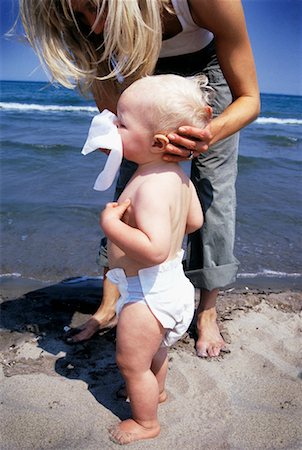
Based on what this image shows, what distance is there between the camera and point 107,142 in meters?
1.96

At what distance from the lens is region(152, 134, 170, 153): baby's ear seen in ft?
6.42

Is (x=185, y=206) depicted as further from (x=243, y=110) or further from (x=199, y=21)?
(x=199, y=21)

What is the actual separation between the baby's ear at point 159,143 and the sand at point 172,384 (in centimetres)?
111

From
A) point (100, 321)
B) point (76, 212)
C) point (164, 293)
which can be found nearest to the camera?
point (164, 293)

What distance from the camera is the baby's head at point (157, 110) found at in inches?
76.9

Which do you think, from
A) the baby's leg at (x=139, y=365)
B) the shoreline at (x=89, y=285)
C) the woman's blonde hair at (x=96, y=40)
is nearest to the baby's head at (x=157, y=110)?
the woman's blonde hair at (x=96, y=40)

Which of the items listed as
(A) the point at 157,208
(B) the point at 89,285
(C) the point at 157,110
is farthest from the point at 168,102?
(B) the point at 89,285

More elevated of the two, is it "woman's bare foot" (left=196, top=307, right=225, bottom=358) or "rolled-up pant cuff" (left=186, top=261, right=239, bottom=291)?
"rolled-up pant cuff" (left=186, top=261, right=239, bottom=291)

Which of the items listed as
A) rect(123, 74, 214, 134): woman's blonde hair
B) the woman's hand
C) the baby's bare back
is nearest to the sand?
the baby's bare back

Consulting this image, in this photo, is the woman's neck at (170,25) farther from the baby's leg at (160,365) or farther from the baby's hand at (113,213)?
the baby's leg at (160,365)

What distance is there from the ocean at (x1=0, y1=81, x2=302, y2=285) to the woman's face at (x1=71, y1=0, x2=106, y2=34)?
417 millimetres

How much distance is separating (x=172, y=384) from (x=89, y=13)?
5.52ft

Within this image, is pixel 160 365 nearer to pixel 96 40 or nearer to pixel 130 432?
pixel 130 432

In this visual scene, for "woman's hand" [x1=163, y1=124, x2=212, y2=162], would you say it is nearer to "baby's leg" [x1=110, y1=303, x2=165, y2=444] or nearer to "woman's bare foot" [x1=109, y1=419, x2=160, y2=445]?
"baby's leg" [x1=110, y1=303, x2=165, y2=444]
